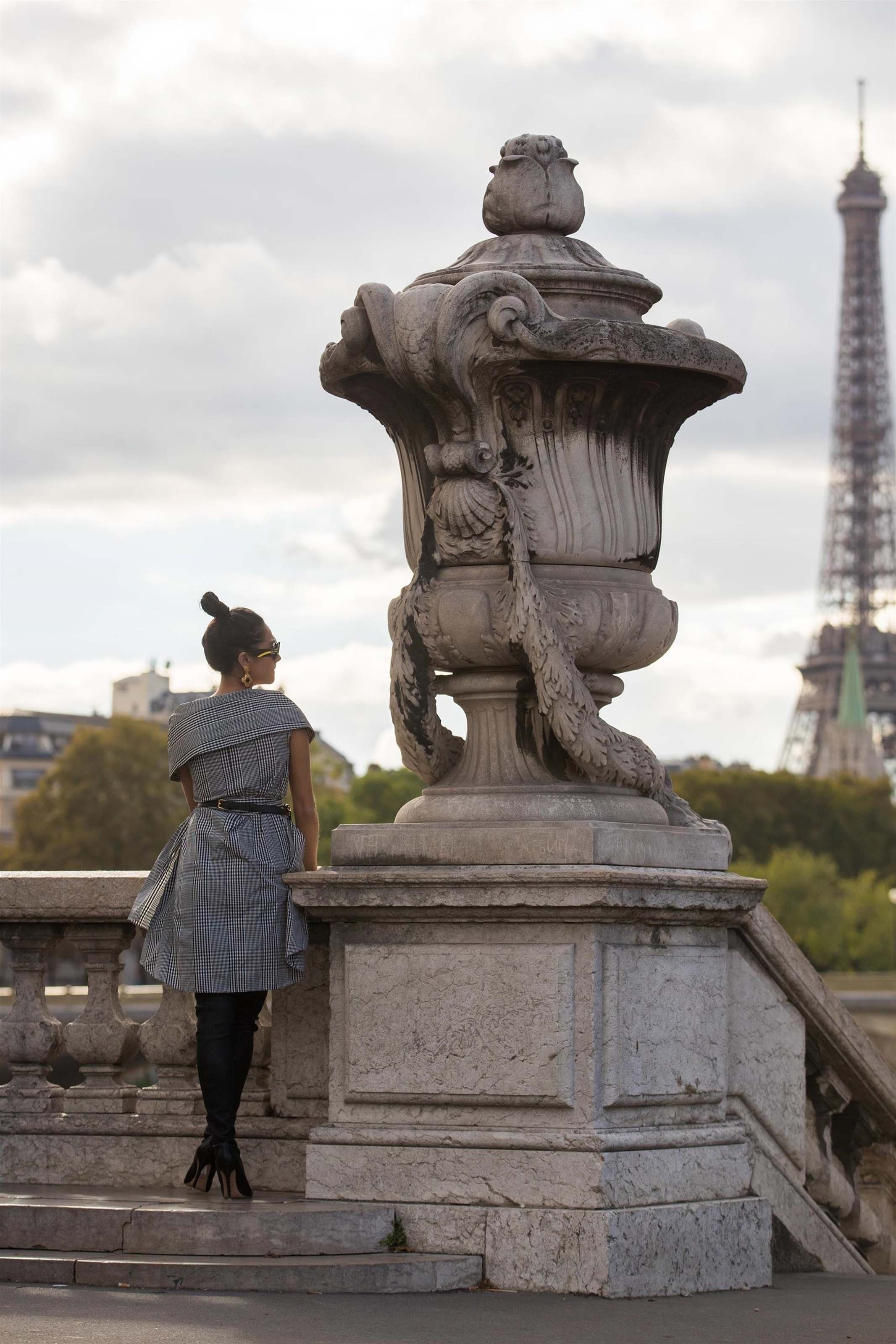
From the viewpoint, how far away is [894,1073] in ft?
26.8

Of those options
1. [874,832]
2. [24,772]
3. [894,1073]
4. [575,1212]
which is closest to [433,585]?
[575,1212]

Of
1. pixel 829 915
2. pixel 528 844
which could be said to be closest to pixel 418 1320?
pixel 528 844

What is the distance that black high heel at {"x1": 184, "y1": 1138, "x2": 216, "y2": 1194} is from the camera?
6957mm

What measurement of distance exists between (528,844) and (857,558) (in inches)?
4453

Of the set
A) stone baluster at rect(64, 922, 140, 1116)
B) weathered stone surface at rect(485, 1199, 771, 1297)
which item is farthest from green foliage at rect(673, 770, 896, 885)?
weathered stone surface at rect(485, 1199, 771, 1297)

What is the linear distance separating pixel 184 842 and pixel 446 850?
83 cm

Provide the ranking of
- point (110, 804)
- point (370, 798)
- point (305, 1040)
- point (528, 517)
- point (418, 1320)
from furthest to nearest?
point (370, 798) → point (110, 804) → point (305, 1040) → point (528, 517) → point (418, 1320)

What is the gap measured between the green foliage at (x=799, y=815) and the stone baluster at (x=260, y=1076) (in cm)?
6830

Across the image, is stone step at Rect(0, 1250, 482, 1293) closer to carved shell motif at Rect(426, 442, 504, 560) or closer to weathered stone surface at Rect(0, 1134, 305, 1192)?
weathered stone surface at Rect(0, 1134, 305, 1192)

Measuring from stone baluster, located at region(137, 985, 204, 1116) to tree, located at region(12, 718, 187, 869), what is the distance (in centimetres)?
5443

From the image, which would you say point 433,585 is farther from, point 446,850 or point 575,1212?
point 575,1212

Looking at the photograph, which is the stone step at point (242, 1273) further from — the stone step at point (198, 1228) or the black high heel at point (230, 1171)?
the black high heel at point (230, 1171)

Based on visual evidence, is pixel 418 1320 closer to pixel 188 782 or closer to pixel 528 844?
pixel 528 844

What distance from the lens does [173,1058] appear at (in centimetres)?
769
